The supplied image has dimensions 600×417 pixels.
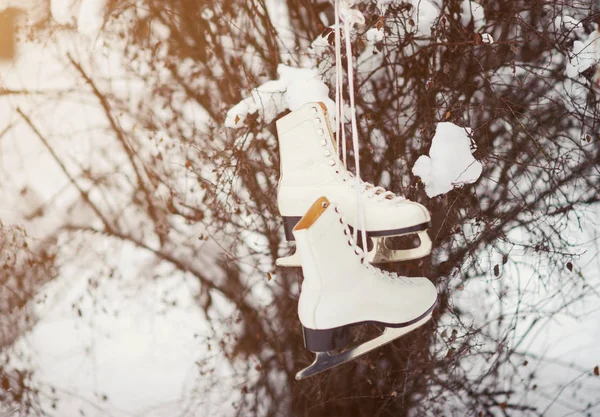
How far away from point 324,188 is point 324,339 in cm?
32

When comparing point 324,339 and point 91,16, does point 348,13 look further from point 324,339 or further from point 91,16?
point 91,16

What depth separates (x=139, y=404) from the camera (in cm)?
215

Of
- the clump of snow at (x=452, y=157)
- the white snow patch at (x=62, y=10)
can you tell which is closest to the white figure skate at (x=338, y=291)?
the clump of snow at (x=452, y=157)

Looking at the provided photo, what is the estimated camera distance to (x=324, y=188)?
1.01 metres

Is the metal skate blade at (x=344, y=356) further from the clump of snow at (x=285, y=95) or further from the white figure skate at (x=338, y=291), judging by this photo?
the clump of snow at (x=285, y=95)

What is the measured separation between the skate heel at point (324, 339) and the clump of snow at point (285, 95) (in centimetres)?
60

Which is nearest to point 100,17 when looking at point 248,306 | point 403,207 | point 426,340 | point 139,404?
point 248,306

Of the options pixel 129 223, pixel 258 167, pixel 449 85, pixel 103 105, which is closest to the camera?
pixel 449 85

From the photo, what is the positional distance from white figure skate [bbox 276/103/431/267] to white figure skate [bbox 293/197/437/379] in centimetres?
6

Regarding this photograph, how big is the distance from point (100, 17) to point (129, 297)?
122 cm

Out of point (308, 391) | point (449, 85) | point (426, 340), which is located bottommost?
point (308, 391)

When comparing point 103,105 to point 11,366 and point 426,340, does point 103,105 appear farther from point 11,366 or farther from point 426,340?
point 426,340

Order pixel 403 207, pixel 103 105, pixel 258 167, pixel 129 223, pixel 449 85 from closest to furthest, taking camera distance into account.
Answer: pixel 403 207, pixel 449 85, pixel 258 167, pixel 103 105, pixel 129 223

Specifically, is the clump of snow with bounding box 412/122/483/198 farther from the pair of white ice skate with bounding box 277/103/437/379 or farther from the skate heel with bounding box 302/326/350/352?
the skate heel with bounding box 302/326/350/352
